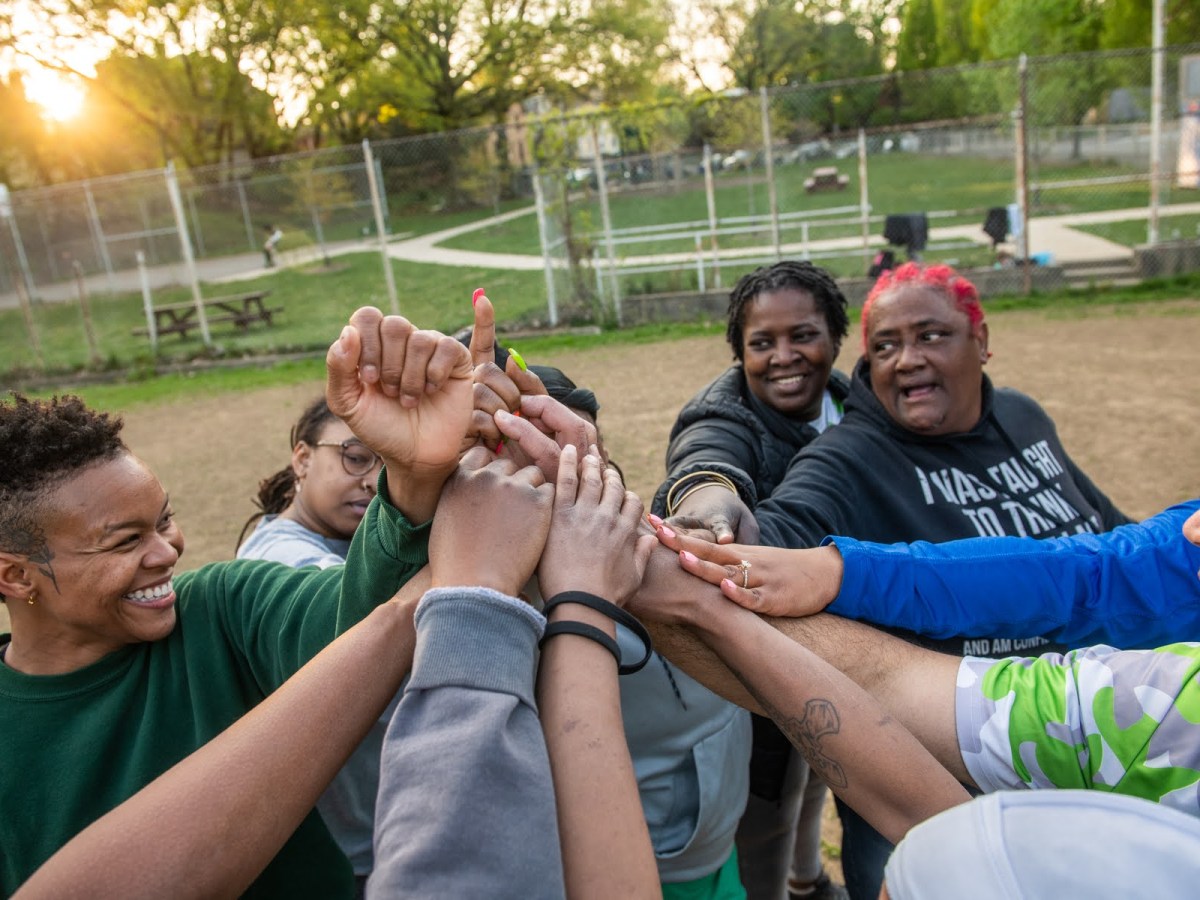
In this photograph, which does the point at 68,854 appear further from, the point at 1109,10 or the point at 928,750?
the point at 1109,10

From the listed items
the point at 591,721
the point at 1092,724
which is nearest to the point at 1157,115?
the point at 1092,724

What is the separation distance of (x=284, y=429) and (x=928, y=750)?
9.05 meters

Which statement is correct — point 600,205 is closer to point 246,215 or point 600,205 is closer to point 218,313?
point 246,215

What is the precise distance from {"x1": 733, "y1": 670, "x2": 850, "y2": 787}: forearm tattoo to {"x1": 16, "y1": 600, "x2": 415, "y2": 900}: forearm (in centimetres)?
66

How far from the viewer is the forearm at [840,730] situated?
4.58 ft

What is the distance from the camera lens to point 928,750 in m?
1.53

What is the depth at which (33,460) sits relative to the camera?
5.57ft

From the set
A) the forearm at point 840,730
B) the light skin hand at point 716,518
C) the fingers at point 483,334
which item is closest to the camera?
the forearm at point 840,730

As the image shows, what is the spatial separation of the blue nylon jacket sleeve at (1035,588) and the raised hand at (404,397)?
34.7 inches

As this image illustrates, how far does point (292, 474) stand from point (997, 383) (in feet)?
23.4

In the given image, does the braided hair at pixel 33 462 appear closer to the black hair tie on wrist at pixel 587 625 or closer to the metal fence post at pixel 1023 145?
the black hair tie on wrist at pixel 587 625

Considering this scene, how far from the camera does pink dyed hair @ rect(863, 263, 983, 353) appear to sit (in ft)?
9.29

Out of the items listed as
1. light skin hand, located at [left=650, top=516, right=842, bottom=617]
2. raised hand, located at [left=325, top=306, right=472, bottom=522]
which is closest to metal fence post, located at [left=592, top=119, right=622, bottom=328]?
light skin hand, located at [left=650, top=516, right=842, bottom=617]

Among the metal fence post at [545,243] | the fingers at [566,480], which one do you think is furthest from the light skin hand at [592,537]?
the metal fence post at [545,243]
